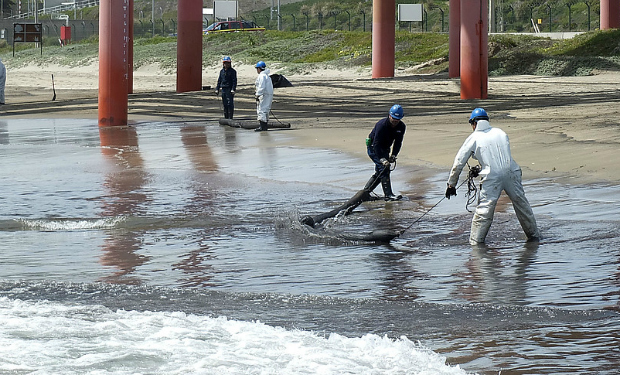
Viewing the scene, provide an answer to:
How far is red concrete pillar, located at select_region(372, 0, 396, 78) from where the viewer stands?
44.6 meters

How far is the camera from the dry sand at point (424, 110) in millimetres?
17938

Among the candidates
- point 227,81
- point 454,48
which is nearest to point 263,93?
point 227,81

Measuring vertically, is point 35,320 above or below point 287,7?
below

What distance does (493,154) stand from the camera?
34.7 ft

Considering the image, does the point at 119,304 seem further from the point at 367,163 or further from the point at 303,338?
the point at 367,163

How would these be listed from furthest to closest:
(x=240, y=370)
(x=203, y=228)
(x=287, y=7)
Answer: (x=287, y=7)
(x=203, y=228)
(x=240, y=370)

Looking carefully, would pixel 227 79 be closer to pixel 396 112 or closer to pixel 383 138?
pixel 383 138

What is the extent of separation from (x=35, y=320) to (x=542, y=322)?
3934 mm

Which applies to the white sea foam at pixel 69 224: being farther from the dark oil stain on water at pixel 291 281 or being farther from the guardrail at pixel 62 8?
the guardrail at pixel 62 8

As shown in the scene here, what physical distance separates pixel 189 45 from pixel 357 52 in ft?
54.0

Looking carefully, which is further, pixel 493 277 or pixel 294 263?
pixel 294 263

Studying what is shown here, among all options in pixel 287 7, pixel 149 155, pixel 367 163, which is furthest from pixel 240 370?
pixel 287 7

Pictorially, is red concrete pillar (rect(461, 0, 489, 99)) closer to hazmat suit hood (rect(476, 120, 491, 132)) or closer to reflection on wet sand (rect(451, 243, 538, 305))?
hazmat suit hood (rect(476, 120, 491, 132))

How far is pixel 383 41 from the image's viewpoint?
44719 mm
